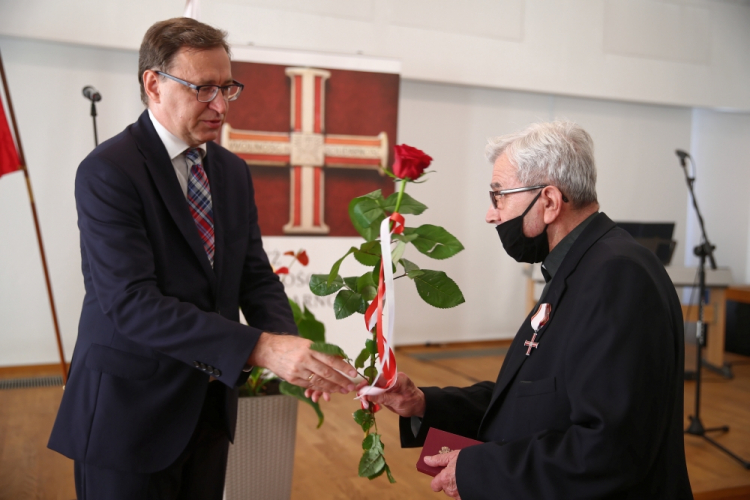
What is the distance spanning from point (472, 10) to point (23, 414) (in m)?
5.00

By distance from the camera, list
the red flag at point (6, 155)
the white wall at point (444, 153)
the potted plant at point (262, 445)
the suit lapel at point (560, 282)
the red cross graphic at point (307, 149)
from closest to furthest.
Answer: the suit lapel at point (560, 282), the potted plant at point (262, 445), the red flag at point (6, 155), the red cross graphic at point (307, 149), the white wall at point (444, 153)

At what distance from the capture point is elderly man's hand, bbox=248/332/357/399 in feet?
4.61

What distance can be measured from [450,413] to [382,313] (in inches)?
18.2

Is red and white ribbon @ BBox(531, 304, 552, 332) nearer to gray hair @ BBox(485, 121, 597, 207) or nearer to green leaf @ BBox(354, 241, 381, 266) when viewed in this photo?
gray hair @ BBox(485, 121, 597, 207)

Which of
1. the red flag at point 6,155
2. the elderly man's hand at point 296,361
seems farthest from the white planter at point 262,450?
the red flag at point 6,155

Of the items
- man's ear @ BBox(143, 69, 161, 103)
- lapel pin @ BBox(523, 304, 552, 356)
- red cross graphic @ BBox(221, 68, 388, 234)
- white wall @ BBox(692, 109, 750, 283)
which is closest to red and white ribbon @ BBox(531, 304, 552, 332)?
lapel pin @ BBox(523, 304, 552, 356)

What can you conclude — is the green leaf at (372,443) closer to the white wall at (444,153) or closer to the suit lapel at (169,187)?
the suit lapel at (169,187)

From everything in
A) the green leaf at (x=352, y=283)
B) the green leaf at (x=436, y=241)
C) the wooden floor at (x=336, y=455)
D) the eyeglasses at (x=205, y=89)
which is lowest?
the wooden floor at (x=336, y=455)

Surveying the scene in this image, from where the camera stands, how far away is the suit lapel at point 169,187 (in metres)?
1.48

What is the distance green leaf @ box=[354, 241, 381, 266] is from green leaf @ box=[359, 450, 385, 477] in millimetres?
442

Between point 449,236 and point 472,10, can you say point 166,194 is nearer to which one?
point 449,236

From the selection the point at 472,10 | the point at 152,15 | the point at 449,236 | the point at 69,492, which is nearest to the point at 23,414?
the point at 69,492

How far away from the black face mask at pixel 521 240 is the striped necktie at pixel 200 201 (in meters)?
0.73

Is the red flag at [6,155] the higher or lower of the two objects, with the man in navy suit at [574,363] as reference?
higher
